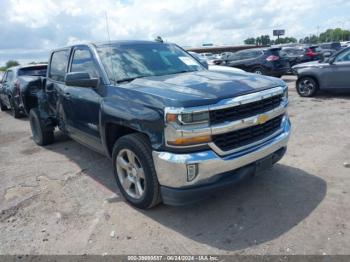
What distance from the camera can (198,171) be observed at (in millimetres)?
→ 3141

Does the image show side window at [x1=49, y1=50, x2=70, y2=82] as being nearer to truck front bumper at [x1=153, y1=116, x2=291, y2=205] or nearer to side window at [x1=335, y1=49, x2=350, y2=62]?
truck front bumper at [x1=153, y1=116, x2=291, y2=205]

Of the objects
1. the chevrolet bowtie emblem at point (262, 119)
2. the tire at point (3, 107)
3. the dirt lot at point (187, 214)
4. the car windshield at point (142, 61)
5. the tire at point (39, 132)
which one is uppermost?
the car windshield at point (142, 61)

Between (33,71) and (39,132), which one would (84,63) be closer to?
(39,132)

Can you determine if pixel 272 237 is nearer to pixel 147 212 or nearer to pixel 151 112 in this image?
pixel 147 212

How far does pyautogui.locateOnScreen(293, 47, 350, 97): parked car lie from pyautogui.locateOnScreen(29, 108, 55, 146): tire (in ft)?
25.8

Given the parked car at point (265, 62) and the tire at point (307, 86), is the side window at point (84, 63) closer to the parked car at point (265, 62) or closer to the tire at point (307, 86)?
the tire at point (307, 86)

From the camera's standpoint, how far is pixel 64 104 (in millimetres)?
5273

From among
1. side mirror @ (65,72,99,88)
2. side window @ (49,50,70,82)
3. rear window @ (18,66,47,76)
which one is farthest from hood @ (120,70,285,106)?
rear window @ (18,66,47,76)

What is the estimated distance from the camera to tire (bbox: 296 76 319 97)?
10516 mm

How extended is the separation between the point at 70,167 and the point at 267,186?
10.4 feet

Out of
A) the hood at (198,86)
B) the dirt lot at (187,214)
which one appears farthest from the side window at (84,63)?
the dirt lot at (187,214)

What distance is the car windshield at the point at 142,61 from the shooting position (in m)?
4.22

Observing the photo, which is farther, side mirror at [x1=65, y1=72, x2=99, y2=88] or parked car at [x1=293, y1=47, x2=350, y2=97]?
parked car at [x1=293, y1=47, x2=350, y2=97]

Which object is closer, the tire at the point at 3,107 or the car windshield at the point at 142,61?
the car windshield at the point at 142,61
